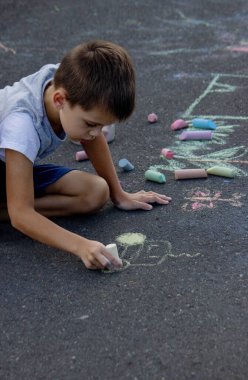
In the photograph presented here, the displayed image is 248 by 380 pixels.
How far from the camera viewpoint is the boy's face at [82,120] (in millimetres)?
2223

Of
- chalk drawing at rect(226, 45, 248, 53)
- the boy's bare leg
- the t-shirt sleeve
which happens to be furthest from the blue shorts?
chalk drawing at rect(226, 45, 248, 53)

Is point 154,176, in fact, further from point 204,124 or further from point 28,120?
point 28,120

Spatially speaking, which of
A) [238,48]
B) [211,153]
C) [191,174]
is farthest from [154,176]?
[238,48]

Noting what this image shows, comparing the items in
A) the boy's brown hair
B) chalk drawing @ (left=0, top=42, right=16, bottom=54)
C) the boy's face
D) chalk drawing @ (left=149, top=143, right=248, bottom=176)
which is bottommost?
chalk drawing @ (left=0, top=42, right=16, bottom=54)

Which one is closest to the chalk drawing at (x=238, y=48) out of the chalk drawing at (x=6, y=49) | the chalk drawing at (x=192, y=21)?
the chalk drawing at (x=192, y=21)

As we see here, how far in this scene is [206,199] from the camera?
2779mm

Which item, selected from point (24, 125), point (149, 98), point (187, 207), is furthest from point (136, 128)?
point (24, 125)

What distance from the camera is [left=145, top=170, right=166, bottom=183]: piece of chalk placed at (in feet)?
9.60

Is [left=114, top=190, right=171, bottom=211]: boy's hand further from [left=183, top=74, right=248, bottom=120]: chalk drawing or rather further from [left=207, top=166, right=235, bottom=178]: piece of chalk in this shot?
[left=183, top=74, right=248, bottom=120]: chalk drawing

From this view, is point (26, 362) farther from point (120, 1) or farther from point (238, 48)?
point (120, 1)

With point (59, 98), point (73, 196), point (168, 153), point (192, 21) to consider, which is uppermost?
point (59, 98)

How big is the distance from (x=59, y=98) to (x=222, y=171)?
3.08ft

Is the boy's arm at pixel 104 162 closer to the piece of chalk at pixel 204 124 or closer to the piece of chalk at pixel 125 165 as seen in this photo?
the piece of chalk at pixel 125 165

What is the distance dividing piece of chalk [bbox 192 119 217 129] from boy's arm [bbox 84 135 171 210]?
0.78 m
